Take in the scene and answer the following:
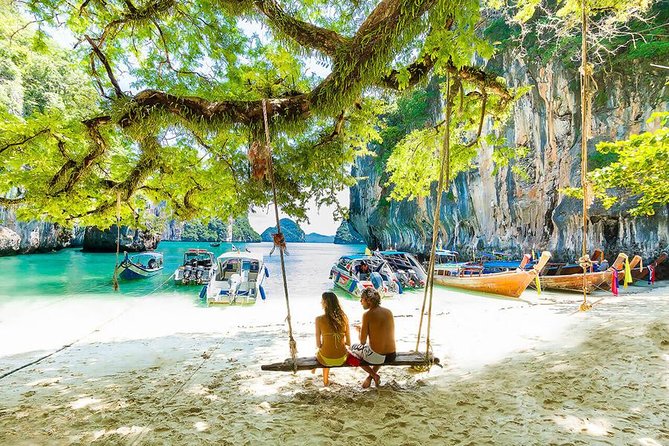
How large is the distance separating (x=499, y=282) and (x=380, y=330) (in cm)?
1196

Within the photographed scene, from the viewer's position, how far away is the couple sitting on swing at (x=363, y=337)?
11.3ft

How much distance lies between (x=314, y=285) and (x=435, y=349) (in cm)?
1649

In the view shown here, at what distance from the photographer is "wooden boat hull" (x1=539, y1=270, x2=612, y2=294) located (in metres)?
13.0

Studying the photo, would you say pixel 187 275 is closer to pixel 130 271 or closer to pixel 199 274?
pixel 199 274

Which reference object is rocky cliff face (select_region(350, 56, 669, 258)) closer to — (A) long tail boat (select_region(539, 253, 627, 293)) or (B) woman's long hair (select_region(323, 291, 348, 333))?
(A) long tail boat (select_region(539, 253, 627, 293))

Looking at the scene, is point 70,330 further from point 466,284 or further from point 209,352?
point 466,284

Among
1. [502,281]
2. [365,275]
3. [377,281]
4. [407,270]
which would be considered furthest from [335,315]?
[407,270]

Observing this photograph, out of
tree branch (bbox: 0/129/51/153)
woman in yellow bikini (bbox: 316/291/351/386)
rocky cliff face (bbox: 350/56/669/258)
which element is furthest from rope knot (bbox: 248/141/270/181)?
rocky cliff face (bbox: 350/56/669/258)

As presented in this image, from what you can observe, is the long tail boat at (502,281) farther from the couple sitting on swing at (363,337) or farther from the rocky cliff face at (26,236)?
the rocky cliff face at (26,236)

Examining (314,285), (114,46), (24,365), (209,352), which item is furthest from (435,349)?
(314,285)

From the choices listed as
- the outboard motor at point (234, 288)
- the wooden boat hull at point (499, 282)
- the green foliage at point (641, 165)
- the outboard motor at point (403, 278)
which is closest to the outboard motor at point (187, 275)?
the outboard motor at point (234, 288)

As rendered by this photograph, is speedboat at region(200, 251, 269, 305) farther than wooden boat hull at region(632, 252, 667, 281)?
No

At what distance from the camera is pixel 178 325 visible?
30.6ft

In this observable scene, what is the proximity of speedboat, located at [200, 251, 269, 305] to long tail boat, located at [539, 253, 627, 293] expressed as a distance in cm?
1263
